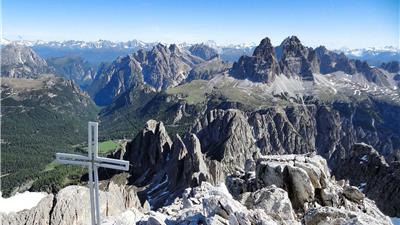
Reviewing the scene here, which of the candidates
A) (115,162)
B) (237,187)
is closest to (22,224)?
(237,187)

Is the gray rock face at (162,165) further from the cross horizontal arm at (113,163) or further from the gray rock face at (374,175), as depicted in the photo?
the cross horizontal arm at (113,163)

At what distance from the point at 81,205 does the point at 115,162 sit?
33.5m

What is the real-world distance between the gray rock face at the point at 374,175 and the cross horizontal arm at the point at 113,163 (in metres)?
67.4

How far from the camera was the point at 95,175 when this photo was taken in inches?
1132

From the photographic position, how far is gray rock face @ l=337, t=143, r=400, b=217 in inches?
3410

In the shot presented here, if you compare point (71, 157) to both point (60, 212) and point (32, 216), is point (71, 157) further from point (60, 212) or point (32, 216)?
point (60, 212)

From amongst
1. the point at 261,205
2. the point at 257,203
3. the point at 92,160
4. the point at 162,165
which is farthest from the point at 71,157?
the point at 162,165

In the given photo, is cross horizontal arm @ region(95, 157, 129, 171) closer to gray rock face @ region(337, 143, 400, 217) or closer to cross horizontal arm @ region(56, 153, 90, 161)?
cross horizontal arm @ region(56, 153, 90, 161)

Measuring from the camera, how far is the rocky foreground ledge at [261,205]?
105 feet

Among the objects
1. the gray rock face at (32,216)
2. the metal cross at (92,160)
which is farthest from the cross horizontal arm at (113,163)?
the gray rock face at (32,216)

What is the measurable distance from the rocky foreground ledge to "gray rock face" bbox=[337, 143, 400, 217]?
35.7 meters

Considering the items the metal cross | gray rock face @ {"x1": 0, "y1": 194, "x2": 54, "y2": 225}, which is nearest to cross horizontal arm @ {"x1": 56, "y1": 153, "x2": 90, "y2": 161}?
the metal cross

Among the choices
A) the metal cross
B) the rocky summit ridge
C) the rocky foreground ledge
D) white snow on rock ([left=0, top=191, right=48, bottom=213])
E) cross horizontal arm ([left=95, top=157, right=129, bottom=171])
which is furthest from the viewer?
white snow on rock ([left=0, top=191, right=48, bottom=213])

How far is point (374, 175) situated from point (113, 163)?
88005 mm
